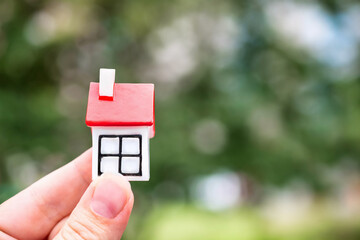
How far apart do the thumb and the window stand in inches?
3.2

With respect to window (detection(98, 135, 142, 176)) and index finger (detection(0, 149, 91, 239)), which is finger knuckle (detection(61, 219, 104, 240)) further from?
index finger (detection(0, 149, 91, 239))

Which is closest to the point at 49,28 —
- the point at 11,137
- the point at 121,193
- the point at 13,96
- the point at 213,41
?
the point at 13,96

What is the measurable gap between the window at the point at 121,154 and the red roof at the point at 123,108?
0.04 meters

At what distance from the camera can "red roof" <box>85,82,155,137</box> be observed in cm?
103

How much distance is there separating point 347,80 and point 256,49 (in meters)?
0.72

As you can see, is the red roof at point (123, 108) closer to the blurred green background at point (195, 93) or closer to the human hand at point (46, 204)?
the human hand at point (46, 204)

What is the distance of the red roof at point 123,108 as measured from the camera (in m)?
1.03

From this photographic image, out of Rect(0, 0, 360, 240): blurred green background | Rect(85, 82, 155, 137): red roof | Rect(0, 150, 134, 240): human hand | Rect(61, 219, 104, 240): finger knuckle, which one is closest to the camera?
Rect(61, 219, 104, 240): finger knuckle

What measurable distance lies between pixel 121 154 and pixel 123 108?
11 cm

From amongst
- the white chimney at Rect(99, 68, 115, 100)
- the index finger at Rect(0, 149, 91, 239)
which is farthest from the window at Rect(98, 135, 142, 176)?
the index finger at Rect(0, 149, 91, 239)

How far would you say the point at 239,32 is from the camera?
11.5ft

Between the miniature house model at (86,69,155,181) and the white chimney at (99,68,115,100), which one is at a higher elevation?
the white chimney at (99,68,115,100)

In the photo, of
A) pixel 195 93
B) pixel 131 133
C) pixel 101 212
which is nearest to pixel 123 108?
pixel 131 133

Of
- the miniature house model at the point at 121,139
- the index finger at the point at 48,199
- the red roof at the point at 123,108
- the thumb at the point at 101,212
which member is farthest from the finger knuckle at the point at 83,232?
the index finger at the point at 48,199
